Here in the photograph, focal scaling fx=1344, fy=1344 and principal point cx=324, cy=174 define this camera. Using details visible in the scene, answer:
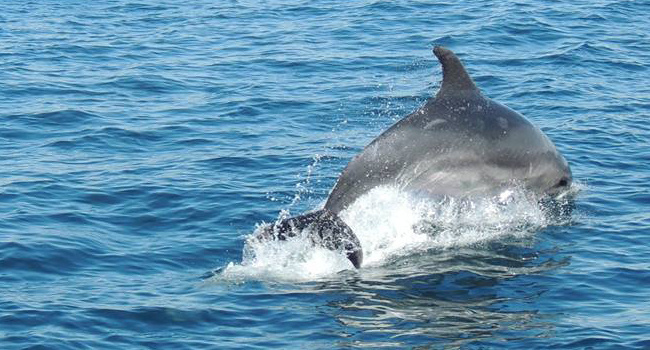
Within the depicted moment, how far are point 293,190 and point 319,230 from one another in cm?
419

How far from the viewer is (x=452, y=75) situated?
18.6 metres

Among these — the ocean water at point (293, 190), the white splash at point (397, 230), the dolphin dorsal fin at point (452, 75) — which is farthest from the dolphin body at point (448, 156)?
the ocean water at point (293, 190)

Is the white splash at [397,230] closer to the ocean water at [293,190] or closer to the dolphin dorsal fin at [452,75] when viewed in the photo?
the ocean water at [293,190]

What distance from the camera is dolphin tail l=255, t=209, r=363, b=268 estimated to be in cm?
1648

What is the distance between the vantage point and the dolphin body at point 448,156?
17.3 meters

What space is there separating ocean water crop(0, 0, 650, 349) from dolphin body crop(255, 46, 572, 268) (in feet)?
1.01

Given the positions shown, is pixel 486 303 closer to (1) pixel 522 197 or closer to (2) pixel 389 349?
(2) pixel 389 349

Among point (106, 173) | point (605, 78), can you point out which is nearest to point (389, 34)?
point (605, 78)

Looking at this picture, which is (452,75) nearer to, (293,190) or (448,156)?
(448,156)

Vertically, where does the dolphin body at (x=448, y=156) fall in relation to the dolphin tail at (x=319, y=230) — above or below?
above

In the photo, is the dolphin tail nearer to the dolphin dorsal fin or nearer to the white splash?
the white splash

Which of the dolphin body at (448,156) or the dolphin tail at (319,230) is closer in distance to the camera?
the dolphin tail at (319,230)

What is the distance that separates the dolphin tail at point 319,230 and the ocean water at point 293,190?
28cm

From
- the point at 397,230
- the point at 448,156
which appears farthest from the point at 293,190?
the point at 448,156
